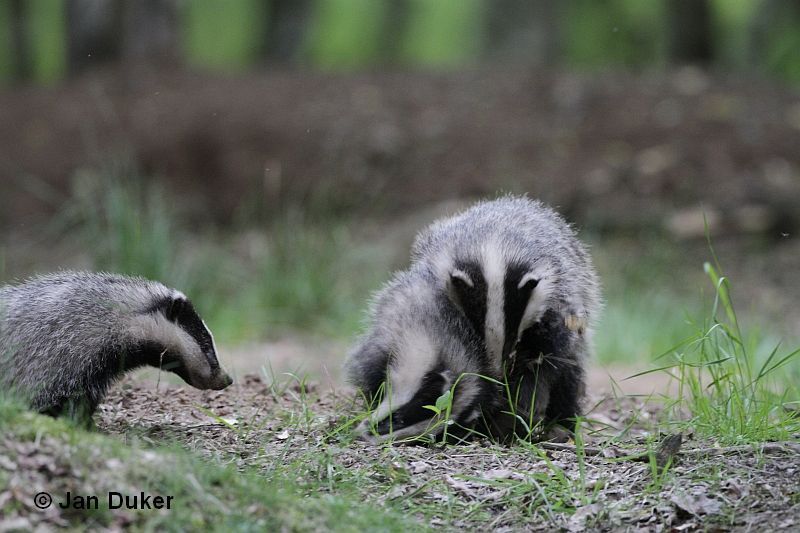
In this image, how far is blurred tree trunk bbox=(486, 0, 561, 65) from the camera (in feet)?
58.7

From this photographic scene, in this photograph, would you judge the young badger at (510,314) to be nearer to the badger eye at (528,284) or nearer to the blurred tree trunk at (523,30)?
the badger eye at (528,284)

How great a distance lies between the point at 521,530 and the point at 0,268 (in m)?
3.90

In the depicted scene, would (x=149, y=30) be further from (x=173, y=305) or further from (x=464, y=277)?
(x=464, y=277)

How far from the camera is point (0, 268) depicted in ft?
19.0

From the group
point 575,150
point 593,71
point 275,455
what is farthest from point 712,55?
point 275,455

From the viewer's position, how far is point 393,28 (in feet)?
73.5

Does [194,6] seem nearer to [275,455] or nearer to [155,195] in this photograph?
[155,195]

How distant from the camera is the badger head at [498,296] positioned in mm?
4125

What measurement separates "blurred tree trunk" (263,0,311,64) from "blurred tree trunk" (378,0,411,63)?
5.72 meters

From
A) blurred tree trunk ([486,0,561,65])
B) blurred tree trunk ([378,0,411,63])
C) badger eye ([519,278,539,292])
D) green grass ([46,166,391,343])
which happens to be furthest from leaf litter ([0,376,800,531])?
blurred tree trunk ([378,0,411,63])

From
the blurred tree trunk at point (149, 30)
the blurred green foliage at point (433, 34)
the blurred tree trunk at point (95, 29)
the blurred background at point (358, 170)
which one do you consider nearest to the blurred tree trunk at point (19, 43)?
the blurred green foliage at point (433, 34)

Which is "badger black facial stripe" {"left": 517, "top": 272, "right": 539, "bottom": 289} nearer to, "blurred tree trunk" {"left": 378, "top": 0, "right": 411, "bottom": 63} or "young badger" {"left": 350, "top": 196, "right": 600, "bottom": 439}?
"young badger" {"left": 350, "top": 196, "right": 600, "bottom": 439}

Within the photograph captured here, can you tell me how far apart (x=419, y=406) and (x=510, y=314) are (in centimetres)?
55

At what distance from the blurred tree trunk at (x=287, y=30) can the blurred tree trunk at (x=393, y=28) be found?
18.8ft
